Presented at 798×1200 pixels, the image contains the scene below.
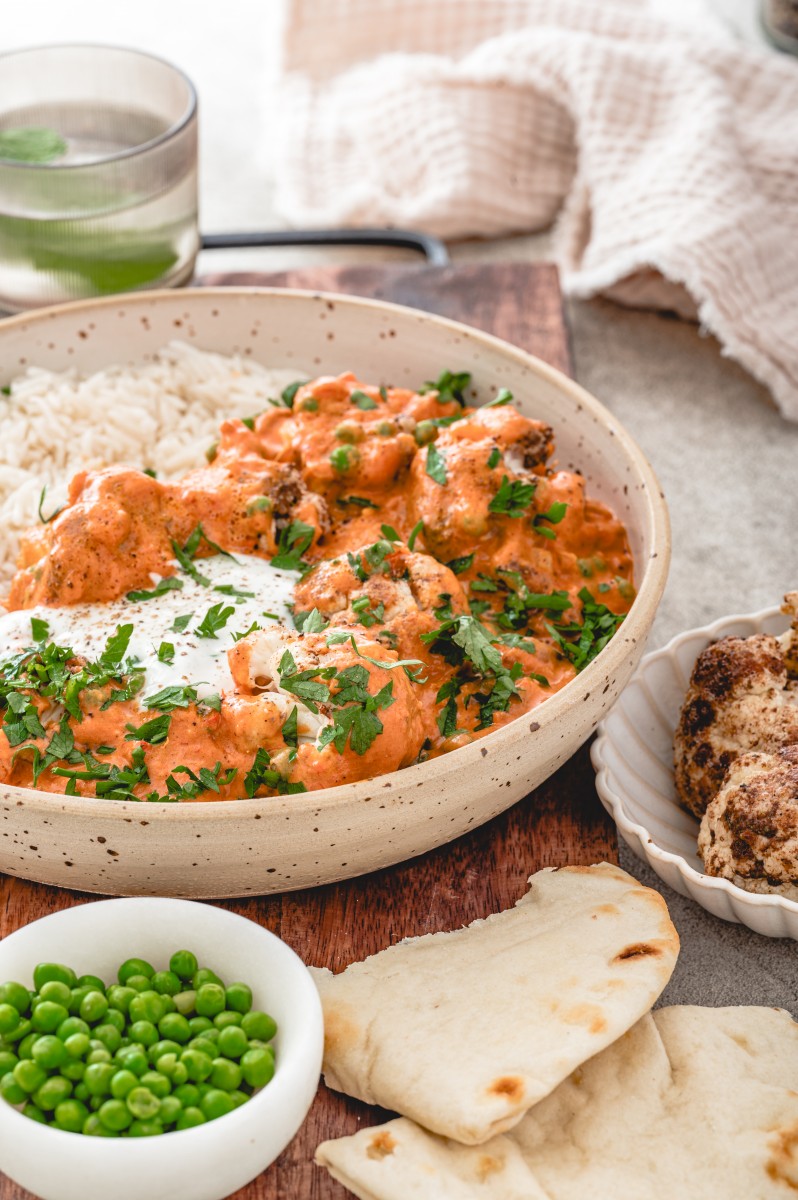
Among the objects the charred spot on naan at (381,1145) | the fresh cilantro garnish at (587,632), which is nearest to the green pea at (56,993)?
the charred spot on naan at (381,1145)

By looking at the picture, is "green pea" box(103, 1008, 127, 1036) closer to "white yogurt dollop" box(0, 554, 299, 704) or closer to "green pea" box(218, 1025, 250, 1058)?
"green pea" box(218, 1025, 250, 1058)

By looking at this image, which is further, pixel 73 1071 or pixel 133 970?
pixel 133 970

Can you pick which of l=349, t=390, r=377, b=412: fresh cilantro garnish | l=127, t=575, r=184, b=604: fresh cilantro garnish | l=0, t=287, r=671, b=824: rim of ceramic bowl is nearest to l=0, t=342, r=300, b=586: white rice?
l=0, t=287, r=671, b=824: rim of ceramic bowl

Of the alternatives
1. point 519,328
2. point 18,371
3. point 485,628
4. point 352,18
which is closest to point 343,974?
point 485,628

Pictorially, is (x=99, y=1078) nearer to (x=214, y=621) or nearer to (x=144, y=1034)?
(x=144, y=1034)

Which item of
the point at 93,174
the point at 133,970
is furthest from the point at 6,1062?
the point at 93,174

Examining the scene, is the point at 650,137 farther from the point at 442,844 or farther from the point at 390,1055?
the point at 390,1055

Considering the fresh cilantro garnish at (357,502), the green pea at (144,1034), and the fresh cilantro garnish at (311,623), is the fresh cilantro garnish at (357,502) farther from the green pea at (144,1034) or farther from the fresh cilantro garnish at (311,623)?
the green pea at (144,1034)

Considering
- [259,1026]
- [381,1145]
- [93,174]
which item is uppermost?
[93,174]
